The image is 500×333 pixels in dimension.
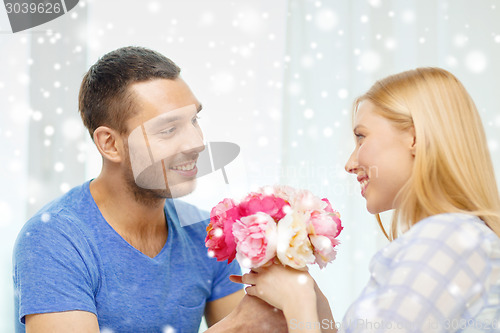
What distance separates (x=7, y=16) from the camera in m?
1.96

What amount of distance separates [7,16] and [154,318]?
1.31 meters

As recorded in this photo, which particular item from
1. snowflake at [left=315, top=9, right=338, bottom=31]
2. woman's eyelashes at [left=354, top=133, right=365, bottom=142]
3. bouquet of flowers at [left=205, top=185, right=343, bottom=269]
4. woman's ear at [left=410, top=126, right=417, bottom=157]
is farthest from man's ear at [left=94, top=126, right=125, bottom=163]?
snowflake at [left=315, top=9, right=338, bottom=31]

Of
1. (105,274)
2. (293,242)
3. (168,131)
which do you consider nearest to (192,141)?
(168,131)

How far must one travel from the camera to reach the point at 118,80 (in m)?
1.51

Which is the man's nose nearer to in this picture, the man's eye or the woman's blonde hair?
the man's eye

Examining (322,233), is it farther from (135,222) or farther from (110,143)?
(110,143)

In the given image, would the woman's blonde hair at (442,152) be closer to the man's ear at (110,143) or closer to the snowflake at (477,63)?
the man's ear at (110,143)

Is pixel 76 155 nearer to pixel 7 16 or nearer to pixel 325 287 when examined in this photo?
pixel 7 16

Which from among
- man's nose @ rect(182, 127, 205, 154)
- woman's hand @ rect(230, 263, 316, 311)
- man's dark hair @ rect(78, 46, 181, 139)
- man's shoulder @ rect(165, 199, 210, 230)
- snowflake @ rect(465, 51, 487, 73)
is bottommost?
man's shoulder @ rect(165, 199, 210, 230)

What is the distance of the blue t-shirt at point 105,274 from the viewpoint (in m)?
1.26

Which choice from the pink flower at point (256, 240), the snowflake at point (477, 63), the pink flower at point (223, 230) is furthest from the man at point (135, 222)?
the snowflake at point (477, 63)

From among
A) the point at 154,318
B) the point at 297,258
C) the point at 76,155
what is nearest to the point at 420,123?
the point at 297,258

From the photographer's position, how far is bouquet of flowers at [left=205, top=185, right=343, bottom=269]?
1067 millimetres

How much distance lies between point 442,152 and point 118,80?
3.02 ft
